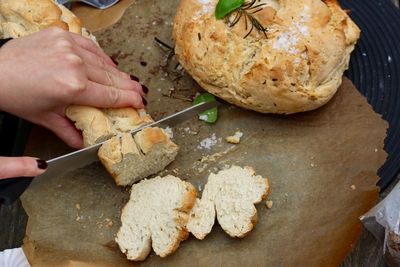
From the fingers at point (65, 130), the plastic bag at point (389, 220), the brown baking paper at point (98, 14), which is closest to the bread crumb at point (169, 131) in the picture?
the fingers at point (65, 130)

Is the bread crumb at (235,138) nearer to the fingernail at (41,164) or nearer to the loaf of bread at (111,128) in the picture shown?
the loaf of bread at (111,128)

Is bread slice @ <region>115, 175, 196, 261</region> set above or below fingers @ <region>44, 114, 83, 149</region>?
below

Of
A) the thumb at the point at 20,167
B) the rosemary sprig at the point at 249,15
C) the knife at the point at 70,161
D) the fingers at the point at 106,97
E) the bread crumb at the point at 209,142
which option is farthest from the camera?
the bread crumb at the point at 209,142

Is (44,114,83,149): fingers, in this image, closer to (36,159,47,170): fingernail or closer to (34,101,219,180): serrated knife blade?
(34,101,219,180): serrated knife blade

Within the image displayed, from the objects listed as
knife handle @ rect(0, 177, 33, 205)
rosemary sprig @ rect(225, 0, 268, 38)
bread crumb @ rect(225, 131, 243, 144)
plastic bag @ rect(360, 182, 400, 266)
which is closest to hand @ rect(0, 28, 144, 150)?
knife handle @ rect(0, 177, 33, 205)

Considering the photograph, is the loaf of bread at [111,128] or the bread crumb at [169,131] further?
the bread crumb at [169,131]

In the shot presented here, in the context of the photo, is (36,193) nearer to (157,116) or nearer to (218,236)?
(157,116)

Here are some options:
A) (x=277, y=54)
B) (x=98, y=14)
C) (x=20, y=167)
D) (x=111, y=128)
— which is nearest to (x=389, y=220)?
(x=277, y=54)
